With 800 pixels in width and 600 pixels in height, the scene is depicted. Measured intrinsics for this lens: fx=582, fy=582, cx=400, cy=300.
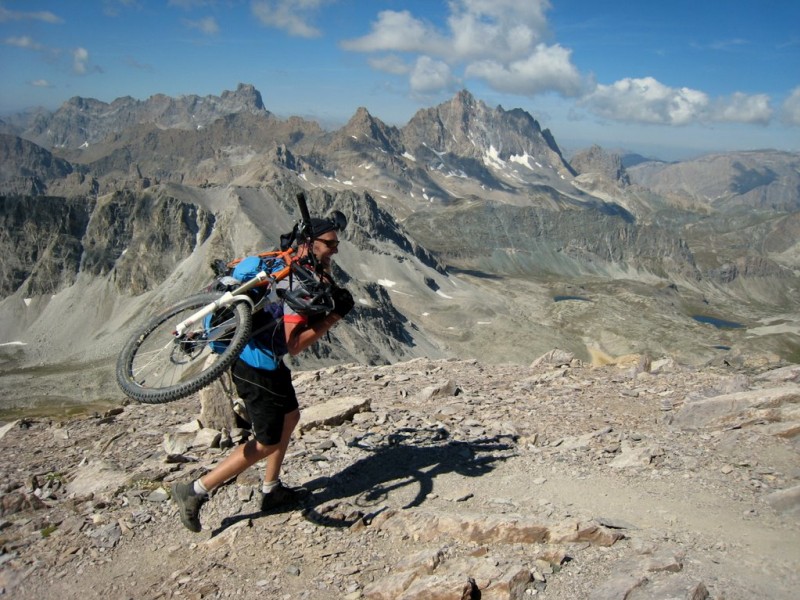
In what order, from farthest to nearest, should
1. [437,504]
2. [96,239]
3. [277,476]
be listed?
1. [96,239]
2. [437,504]
3. [277,476]

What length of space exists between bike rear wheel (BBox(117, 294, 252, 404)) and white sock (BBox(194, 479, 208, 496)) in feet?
4.56

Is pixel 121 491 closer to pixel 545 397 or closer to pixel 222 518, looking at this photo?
pixel 222 518

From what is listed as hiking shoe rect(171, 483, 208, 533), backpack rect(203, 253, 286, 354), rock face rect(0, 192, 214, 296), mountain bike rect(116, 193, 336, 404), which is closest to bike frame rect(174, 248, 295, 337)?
mountain bike rect(116, 193, 336, 404)

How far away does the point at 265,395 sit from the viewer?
8.56 m

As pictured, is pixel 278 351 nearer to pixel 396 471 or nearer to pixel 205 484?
pixel 205 484

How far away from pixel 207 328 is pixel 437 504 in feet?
15.0

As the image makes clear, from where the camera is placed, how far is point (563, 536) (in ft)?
25.8

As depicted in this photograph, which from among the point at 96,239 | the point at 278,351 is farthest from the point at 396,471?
the point at 96,239

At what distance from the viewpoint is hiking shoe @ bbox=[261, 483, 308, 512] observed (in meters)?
9.18

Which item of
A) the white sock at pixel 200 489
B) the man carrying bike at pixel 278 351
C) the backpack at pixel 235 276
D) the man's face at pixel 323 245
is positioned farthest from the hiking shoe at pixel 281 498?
the man's face at pixel 323 245

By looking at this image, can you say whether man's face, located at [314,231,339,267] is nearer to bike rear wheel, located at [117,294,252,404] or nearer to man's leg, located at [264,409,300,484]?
bike rear wheel, located at [117,294,252,404]

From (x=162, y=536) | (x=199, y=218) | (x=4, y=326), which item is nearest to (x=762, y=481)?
(x=162, y=536)

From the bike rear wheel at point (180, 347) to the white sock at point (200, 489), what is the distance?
4.56 ft

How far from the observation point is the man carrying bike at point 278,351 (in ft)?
27.9
